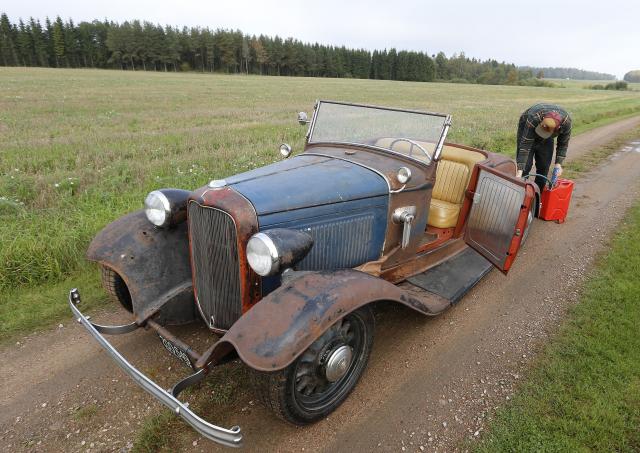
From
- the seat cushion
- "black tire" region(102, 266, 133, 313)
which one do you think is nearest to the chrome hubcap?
"black tire" region(102, 266, 133, 313)

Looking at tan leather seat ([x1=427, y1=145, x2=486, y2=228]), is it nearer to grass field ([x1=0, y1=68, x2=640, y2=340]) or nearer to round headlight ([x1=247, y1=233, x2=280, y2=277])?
round headlight ([x1=247, y1=233, x2=280, y2=277])

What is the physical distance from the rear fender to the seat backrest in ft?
10.4

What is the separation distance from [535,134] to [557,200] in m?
1.06

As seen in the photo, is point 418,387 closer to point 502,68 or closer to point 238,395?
point 238,395

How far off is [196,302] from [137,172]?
4.96 metres

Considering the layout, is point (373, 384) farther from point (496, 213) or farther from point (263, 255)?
point (496, 213)

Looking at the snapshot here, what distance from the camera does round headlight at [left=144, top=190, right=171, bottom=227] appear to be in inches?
124

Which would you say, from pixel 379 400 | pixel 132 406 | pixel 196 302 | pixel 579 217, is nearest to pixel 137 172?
pixel 196 302

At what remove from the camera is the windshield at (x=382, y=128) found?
369 cm

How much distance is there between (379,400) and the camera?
111 inches

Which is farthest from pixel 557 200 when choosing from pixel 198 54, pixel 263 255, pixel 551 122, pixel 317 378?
pixel 198 54

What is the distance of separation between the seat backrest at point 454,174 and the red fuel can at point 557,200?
5.60ft

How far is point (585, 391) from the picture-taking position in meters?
2.81

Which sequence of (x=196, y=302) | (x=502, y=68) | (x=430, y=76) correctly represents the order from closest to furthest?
(x=196, y=302) → (x=430, y=76) → (x=502, y=68)
